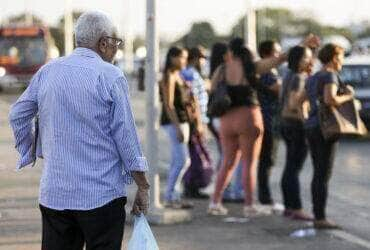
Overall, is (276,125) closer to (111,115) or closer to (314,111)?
(314,111)

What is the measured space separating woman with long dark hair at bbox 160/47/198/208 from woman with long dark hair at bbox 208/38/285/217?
421 millimetres

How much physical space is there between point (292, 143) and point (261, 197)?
3.30ft

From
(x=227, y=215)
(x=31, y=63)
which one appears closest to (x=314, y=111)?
(x=227, y=215)

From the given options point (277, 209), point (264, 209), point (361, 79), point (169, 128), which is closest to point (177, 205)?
point (169, 128)

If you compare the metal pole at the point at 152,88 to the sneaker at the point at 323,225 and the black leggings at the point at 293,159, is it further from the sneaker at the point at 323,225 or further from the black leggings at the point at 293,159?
the sneaker at the point at 323,225

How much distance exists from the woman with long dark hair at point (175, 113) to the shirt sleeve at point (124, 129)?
4.87 metres

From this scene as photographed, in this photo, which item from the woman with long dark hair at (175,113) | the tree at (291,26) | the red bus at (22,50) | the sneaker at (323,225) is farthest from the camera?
the tree at (291,26)

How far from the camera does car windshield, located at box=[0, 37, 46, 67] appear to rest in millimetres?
41375

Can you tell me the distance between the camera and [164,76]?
941 centimetres

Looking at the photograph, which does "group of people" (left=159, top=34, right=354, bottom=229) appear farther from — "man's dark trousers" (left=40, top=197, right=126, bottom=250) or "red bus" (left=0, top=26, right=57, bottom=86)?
"red bus" (left=0, top=26, right=57, bottom=86)

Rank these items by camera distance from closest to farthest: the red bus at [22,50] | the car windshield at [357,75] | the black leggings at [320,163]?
the black leggings at [320,163]
the car windshield at [357,75]
the red bus at [22,50]

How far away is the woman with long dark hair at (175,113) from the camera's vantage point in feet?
30.7

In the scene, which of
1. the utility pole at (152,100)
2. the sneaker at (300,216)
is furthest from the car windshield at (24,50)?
the sneaker at (300,216)

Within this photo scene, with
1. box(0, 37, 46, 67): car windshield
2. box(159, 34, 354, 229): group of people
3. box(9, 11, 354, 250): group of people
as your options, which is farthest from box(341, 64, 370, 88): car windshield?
box(0, 37, 46, 67): car windshield
